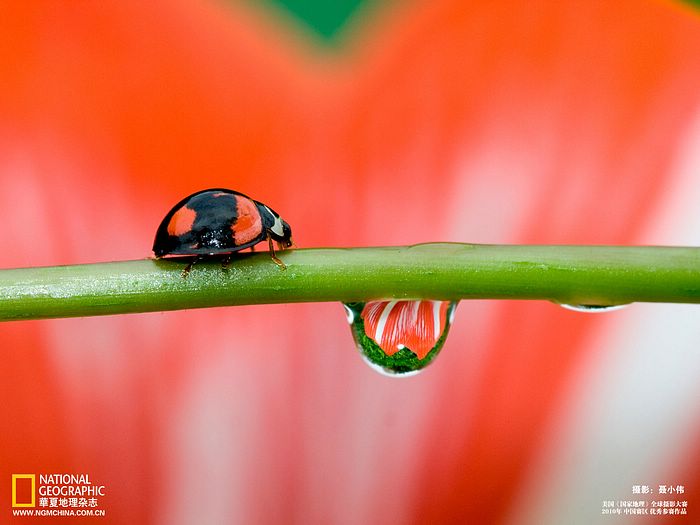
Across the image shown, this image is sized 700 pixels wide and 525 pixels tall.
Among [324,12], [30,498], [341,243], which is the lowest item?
[30,498]

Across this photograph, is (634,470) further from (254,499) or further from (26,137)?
(26,137)

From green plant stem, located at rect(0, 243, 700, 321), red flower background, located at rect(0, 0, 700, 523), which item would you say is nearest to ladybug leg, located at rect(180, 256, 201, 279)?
green plant stem, located at rect(0, 243, 700, 321)

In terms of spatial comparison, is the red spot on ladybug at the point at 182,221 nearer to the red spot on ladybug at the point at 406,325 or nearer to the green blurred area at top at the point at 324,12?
the red spot on ladybug at the point at 406,325

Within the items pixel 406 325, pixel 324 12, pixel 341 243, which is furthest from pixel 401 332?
pixel 324 12

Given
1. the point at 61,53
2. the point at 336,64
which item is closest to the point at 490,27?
the point at 336,64

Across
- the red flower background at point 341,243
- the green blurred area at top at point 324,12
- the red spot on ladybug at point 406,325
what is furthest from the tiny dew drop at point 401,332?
the green blurred area at top at point 324,12

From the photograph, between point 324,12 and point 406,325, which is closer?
point 406,325

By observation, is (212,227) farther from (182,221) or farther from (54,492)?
(54,492)

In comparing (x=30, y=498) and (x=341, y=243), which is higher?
(x=341, y=243)

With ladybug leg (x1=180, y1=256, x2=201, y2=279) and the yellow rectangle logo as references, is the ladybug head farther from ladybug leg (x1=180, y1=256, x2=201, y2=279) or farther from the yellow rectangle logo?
the yellow rectangle logo
